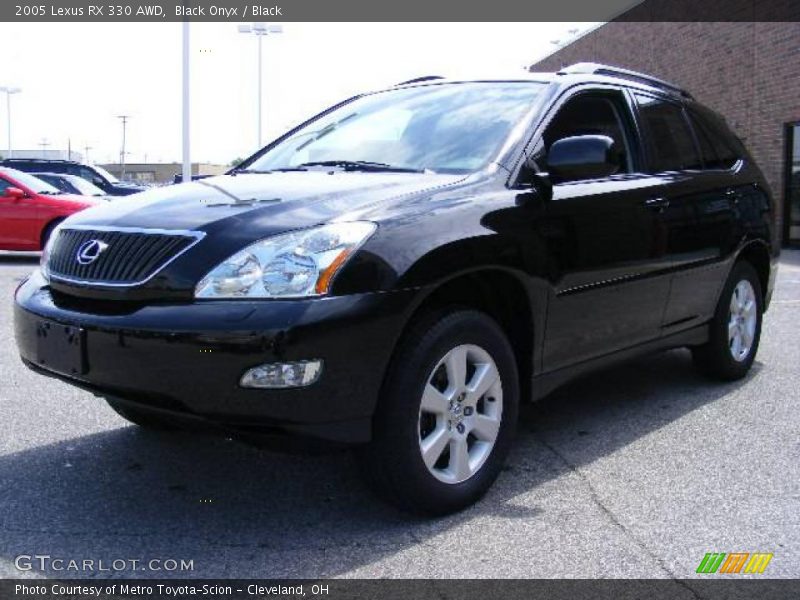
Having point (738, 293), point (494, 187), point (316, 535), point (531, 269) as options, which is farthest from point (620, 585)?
point (738, 293)

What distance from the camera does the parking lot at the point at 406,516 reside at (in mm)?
2900

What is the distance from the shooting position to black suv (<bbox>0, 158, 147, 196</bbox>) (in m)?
17.4

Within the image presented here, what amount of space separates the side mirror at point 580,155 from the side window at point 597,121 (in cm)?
17

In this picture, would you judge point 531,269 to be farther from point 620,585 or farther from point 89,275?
point 89,275

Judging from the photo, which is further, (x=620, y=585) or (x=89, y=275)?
(x=89, y=275)

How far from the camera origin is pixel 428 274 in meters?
3.04

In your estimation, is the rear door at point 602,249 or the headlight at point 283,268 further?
the rear door at point 602,249

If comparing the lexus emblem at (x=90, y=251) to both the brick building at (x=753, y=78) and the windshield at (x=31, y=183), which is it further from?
the brick building at (x=753, y=78)

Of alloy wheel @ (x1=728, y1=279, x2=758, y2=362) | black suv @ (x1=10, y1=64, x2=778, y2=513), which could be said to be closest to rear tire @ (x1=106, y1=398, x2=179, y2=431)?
black suv @ (x1=10, y1=64, x2=778, y2=513)

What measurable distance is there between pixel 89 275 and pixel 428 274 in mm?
1242

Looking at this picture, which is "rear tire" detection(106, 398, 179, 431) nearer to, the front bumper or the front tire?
the front bumper

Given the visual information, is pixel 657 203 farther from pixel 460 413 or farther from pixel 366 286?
pixel 366 286

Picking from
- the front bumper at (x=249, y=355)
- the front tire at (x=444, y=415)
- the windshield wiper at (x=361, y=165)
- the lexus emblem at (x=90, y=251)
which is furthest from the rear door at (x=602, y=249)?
the lexus emblem at (x=90, y=251)

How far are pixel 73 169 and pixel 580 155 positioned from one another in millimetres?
16648
